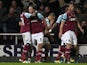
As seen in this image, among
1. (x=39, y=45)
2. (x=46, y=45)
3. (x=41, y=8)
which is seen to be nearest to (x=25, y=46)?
(x=39, y=45)

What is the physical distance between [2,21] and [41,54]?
234 centimetres

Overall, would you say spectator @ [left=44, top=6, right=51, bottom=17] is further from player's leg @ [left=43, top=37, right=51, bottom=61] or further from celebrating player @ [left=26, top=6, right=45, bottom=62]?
celebrating player @ [left=26, top=6, right=45, bottom=62]

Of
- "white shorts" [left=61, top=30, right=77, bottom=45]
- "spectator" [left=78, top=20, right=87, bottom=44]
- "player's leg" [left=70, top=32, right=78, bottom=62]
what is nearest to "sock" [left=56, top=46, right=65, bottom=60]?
"white shorts" [left=61, top=30, right=77, bottom=45]

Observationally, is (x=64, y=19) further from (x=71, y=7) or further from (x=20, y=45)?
(x=20, y=45)

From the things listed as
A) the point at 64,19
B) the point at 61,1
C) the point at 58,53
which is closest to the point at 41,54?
the point at 58,53

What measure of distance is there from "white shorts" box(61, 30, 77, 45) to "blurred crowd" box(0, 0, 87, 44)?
1.14 metres

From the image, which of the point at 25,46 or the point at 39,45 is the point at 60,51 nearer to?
the point at 39,45

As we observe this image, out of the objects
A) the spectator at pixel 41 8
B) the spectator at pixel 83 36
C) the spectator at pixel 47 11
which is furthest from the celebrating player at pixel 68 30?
the spectator at pixel 41 8

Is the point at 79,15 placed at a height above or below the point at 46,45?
above

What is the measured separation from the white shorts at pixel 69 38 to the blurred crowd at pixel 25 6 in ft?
3.74

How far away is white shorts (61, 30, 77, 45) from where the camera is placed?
52.8 feet

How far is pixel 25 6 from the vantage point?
18.5 metres

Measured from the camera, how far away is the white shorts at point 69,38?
16102 mm

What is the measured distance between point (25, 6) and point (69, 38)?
3.21m
